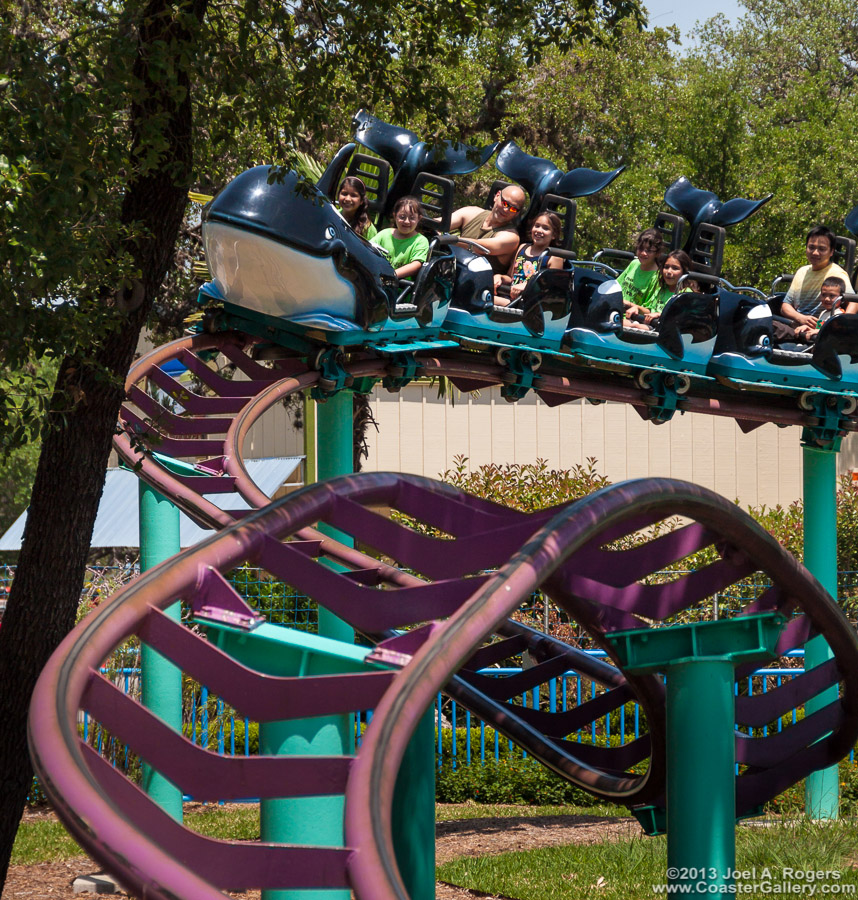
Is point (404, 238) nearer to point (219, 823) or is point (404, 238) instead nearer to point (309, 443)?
point (219, 823)

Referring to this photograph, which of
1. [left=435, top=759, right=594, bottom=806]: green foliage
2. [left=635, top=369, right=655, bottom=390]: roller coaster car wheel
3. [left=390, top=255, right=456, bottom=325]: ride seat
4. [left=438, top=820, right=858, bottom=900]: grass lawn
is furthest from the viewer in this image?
[left=435, top=759, right=594, bottom=806]: green foliage

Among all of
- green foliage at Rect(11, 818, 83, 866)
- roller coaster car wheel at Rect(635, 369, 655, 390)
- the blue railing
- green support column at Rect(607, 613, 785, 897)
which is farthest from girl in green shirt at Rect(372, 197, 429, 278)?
green support column at Rect(607, 613, 785, 897)

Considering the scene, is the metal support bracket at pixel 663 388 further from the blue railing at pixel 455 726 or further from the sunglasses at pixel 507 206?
the blue railing at pixel 455 726

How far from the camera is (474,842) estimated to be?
22.2ft

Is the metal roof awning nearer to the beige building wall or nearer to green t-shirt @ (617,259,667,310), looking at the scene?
the beige building wall

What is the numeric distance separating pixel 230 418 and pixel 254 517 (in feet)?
9.92

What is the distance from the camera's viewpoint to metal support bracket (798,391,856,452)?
7.18 m

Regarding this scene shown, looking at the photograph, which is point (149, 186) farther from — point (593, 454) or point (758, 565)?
point (593, 454)

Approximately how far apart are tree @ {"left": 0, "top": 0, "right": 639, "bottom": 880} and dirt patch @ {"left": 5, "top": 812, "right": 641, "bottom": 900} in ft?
6.00

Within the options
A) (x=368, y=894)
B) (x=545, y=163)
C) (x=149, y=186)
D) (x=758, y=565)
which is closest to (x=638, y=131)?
(x=545, y=163)

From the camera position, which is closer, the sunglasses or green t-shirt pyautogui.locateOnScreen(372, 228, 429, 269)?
green t-shirt pyautogui.locateOnScreen(372, 228, 429, 269)

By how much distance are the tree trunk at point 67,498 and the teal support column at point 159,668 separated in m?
1.88

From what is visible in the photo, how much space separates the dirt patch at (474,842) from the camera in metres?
5.91

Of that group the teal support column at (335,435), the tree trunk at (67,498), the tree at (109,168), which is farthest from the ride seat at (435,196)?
the tree trunk at (67,498)
